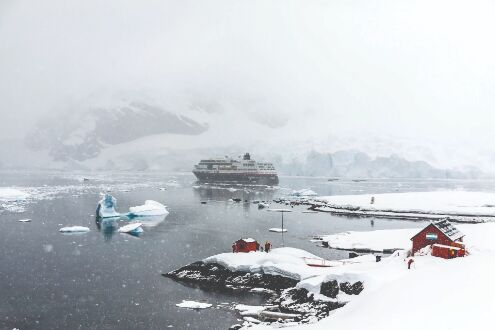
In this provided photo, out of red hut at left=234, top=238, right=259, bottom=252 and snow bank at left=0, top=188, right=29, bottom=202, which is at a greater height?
snow bank at left=0, top=188, right=29, bottom=202

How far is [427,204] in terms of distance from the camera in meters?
86.5

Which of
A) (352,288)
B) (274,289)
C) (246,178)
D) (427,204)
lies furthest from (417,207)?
(246,178)

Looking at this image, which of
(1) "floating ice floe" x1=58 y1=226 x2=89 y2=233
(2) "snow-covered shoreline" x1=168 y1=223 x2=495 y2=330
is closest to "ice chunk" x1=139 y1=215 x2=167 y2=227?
(1) "floating ice floe" x1=58 y1=226 x2=89 y2=233

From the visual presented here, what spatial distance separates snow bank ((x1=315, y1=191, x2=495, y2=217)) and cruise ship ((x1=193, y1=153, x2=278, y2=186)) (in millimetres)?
71809

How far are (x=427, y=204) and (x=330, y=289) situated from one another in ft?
213

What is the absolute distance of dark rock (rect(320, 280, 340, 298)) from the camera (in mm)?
27734

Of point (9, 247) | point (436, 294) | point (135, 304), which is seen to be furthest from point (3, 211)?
point (436, 294)

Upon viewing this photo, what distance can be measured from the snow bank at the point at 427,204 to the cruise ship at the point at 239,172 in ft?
236

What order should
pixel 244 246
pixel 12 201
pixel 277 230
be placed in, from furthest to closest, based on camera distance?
1. pixel 12 201
2. pixel 277 230
3. pixel 244 246

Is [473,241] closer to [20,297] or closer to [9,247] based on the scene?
[20,297]

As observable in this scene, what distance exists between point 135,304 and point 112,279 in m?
5.88

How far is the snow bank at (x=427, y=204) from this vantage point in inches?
3059

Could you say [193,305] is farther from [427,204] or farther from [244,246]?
[427,204]

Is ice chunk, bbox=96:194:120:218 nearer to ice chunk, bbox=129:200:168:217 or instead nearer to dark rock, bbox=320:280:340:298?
ice chunk, bbox=129:200:168:217
